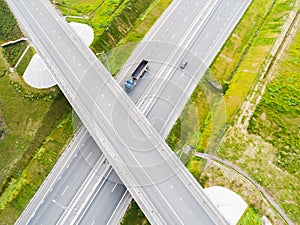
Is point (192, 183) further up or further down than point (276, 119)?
further down

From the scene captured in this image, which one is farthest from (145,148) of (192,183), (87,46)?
(87,46)

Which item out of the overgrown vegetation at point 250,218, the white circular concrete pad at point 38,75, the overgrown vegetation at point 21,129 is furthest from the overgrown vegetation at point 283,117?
the white circular concrete pad at point 38,75

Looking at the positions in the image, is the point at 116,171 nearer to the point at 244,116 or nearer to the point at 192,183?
the point at 192,183

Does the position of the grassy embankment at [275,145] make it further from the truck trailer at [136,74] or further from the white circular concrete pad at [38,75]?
the white circular concrete pad at [38,75]

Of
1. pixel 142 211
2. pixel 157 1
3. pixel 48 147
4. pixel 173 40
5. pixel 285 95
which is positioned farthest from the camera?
pixel 157 1

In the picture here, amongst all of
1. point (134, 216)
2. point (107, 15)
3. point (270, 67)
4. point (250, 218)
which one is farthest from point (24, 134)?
point (270, 67)

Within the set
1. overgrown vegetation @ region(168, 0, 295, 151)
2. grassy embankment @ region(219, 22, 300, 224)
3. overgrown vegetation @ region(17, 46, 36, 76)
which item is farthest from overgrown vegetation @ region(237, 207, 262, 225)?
overgrown vegetation @ region(17, 46, 36, 76)

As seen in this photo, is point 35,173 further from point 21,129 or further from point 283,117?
→ point 283,117

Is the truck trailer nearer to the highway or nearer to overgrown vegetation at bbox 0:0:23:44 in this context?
the highway
